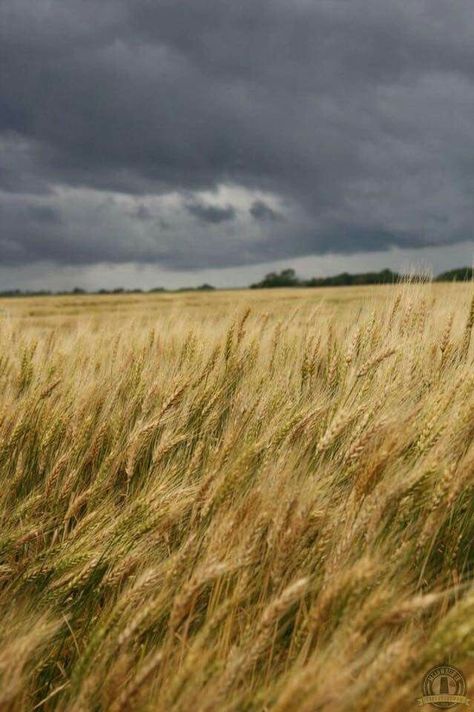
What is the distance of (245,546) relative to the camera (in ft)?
4.22

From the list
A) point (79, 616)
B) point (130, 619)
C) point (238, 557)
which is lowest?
point (79, 616)

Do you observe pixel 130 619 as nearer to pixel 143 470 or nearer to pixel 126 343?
pixel 143 470

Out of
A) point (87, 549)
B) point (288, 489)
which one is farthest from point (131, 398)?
point (288, 489)

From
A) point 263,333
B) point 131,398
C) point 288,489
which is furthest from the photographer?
point 263,333

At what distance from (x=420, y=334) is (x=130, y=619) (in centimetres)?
203

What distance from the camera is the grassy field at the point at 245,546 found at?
1.08 m

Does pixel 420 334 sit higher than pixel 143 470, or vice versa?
pixel 420 334

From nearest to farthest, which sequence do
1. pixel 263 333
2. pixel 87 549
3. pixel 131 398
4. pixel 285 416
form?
Result: 1. pixel 87 549
2. pixel 285 416
3. pixel 131 398
4. pixel 263 333

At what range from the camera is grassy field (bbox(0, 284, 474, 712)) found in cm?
108

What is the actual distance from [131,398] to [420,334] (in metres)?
1.41

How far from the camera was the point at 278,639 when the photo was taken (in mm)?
1370

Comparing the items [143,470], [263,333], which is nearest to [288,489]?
[143,470]

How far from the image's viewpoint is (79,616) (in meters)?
1.51

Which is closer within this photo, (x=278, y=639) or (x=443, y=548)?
(x=278, y=639)
